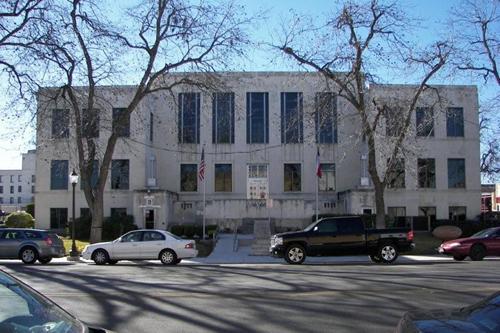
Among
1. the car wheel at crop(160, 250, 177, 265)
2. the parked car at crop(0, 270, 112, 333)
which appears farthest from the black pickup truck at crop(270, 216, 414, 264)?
the parked car at crop(0, 270, 112, 333)

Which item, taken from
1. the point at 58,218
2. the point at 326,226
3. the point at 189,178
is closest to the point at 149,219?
the point at 189,178

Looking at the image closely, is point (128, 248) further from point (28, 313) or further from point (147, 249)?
point (28, 313)

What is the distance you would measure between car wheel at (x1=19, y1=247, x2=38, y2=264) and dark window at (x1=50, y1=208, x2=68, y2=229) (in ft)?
74.4

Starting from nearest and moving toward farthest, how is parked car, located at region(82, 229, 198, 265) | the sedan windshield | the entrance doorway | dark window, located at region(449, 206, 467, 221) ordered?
the sedan windshield, parked car, located at region(82, 229, 198, 265), the entrance doorway, dark window, located at region(449, 206, 467, 221)

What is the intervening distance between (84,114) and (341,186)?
919 inches

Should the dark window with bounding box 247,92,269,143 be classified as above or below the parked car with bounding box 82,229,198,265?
above

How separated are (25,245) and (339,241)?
41.3ft

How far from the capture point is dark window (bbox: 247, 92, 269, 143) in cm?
4781

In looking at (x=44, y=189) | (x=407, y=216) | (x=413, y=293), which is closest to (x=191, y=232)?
(x=44, y=189)

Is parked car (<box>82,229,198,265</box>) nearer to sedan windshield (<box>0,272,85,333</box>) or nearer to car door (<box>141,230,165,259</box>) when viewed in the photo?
car door (<box>141,230,165,259</box>)

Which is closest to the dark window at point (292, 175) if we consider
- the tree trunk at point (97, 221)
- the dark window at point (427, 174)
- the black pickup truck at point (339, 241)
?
the dark window at point (427, 174)

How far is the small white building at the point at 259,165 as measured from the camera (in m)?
44.6

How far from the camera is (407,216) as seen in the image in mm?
45312

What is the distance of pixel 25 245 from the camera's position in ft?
75.9
